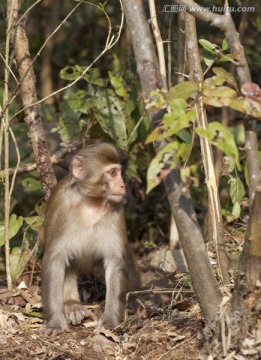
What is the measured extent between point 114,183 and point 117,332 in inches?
41.0

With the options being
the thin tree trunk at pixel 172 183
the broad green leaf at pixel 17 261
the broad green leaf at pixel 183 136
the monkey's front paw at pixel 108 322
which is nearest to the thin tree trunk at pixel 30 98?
the broad green leaf at pixel 17 261

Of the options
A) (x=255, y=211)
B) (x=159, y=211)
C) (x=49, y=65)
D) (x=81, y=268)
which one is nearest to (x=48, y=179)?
(x=81, y=268)

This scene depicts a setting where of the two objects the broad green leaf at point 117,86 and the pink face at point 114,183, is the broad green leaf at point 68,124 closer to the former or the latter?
the broad green leaf at point 117,86

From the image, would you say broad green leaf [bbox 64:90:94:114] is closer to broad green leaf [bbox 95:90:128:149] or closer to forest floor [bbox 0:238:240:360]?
broad green leaf [bbox 95:90:128:149]

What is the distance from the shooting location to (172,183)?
3922 millimetres

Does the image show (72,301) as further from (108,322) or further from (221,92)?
(221,92)

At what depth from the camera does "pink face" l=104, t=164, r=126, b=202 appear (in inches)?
215

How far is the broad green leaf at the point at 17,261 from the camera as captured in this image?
6.00 metres

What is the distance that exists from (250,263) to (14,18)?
2942 mm

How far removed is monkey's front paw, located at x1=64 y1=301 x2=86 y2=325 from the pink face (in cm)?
84

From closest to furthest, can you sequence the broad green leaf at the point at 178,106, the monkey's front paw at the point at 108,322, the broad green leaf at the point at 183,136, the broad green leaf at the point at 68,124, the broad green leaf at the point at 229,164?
the broad green leaf at the point at 178,106 < the broad green leaf at the point at 183,136 < the broad green leaf at the point at 229,164 < the monkey's front paw at the point at 108,322 < the broad green leaf at the point at 68,124

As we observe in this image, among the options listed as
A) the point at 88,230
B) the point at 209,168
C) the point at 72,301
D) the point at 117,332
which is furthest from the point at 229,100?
the point at 72,301

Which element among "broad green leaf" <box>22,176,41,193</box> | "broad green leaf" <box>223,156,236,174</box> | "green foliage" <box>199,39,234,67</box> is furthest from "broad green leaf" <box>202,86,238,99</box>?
"broad green leaf" <box>22,176,41,193</box>

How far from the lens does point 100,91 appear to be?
700cm
